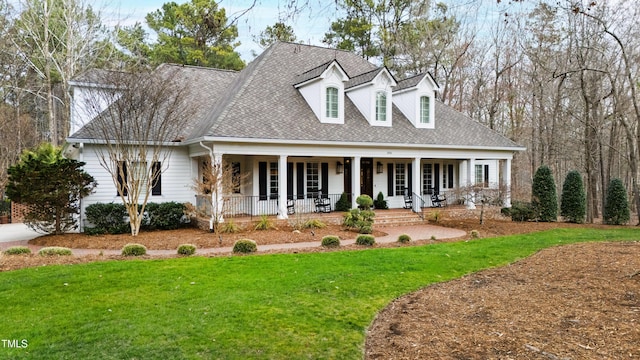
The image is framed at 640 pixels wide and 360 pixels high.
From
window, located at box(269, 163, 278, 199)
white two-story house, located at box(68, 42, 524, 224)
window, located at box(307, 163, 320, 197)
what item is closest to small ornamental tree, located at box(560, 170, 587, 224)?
white two-story house, located at box(68, 42, 524, 224)

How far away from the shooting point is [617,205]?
16891mm

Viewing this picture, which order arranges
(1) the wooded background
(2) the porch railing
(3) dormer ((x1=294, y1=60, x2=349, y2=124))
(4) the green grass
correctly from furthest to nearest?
(1) the wooded background
(3) dormer ((x1=294, y1=60, x2=349, y2=124))
(2) the porch railing
(4) the green grass

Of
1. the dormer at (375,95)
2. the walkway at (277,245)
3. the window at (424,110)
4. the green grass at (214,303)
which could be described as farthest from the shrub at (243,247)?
the window at (424,110)

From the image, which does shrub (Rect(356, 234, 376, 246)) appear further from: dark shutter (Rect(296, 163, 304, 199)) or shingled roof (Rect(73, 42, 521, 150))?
dark shutter (Rect(296, 163, 304, 199))

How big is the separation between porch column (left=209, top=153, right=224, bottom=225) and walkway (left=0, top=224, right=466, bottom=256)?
2802mm

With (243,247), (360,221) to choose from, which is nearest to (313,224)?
(360,221)

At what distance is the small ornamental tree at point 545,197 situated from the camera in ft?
57.5

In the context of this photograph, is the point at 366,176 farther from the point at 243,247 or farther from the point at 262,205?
the point at 243,247

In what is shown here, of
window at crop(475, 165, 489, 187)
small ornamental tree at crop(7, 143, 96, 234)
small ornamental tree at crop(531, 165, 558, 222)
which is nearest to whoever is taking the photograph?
small ornamental tree at crop(7, 143, 96, 234)

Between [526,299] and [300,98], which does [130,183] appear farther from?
[526,299]

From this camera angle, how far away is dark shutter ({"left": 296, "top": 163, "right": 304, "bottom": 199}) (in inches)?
664

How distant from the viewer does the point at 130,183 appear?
13039mm

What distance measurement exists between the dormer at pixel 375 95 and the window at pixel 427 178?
3925 millimetres

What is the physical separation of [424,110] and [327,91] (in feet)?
16.7
